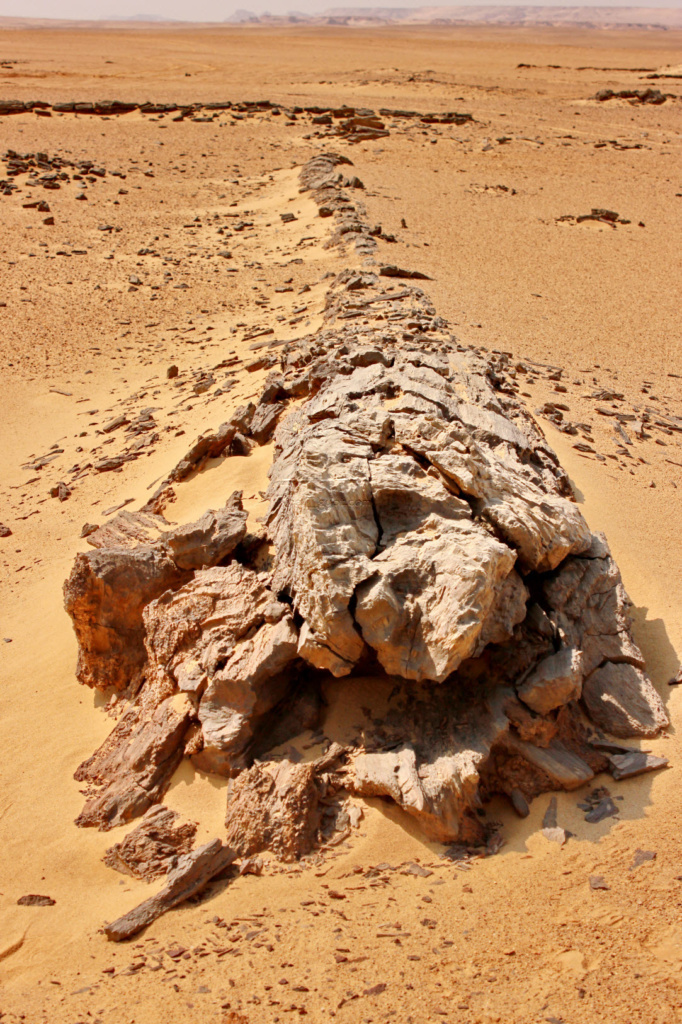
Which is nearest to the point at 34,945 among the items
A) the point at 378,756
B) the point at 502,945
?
the point at 378,756

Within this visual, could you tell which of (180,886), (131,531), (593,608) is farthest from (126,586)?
(593,608)

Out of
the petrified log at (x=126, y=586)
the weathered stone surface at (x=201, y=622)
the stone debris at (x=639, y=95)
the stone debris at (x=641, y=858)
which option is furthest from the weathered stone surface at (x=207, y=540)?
the stone debris at (x=639, y=95)

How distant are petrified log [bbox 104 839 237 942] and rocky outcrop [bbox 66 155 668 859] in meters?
0.16

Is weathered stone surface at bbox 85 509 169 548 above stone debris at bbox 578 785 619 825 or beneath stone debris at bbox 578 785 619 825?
above

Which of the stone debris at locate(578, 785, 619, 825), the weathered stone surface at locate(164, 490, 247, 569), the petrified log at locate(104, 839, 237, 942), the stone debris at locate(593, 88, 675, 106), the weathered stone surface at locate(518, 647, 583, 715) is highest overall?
the stone debris at locate(593, 88, 675, 106)

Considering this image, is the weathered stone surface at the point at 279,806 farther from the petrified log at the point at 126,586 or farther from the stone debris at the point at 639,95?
the stone debris at the point at 639,95

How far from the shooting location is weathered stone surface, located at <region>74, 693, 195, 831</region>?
12.9ft

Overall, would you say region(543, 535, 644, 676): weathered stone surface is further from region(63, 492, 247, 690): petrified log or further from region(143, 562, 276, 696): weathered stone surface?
region(63, 492, 247, 690): petrified log

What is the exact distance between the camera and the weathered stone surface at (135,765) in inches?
154

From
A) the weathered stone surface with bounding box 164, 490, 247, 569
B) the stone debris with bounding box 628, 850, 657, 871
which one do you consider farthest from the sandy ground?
the weathered stone surface with bounding box 164, 490, 247, 569

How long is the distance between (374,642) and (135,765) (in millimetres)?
1558

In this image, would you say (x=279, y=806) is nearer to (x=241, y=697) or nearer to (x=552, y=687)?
(x=241, y=697)

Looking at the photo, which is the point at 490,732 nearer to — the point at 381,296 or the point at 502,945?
the point at 502,945

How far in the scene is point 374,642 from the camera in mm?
3650
